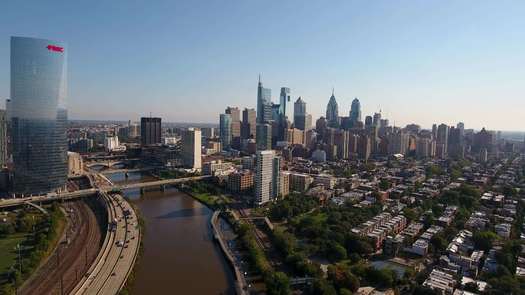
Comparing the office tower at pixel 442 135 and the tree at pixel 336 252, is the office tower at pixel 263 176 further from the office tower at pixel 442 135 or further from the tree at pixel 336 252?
the office tower at pixel 442 135

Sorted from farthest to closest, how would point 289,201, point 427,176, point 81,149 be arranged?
point 81,149 → point 427,176 → point 289,201

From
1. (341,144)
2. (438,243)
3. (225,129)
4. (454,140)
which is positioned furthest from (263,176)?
(454,140)

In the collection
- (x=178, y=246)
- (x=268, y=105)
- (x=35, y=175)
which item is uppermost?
(x=268, y=105)

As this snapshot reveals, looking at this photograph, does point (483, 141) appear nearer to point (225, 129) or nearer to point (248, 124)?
point (248, 124)

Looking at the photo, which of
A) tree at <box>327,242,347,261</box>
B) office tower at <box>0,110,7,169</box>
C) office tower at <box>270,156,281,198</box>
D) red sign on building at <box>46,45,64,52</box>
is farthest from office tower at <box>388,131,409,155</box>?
office tower at <box>0,110,7,169</box>

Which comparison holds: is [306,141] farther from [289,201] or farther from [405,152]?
[289,201]

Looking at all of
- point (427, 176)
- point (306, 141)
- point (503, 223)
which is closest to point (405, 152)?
point (306, 141)

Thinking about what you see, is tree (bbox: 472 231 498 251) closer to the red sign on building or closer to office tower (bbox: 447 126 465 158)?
the red sign on building
